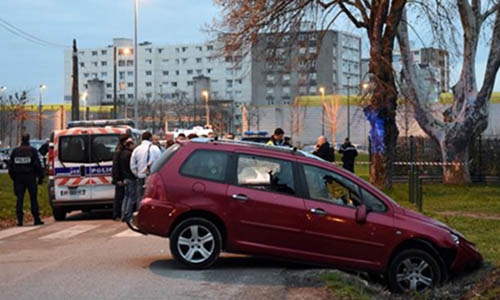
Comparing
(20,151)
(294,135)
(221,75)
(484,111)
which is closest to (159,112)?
(294,135)

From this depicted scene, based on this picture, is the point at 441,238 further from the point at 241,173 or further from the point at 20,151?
the point at 20,151

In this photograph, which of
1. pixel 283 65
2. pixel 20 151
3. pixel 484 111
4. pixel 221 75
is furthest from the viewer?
pixel 221 75

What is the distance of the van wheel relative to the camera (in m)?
17.8

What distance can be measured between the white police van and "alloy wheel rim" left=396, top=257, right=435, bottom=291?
9.61 meters

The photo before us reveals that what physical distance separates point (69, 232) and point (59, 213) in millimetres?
3152

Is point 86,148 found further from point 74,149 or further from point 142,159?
point 142,159

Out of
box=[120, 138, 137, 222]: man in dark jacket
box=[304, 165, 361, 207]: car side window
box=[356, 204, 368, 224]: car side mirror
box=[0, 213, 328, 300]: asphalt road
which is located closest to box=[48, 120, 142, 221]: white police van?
box=[120, 138, 137, 222]: man in dark jacket

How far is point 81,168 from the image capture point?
17625 mm

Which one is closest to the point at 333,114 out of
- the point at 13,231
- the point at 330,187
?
the point at 13,231

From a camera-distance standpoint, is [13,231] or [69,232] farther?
[13,231]

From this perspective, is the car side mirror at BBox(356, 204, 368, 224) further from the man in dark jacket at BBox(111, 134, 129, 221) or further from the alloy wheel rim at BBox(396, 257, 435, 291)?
the man in dark jacket at BBox(111, 134, 129, 221)

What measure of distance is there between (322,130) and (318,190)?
7116 cm

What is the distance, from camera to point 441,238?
955cm

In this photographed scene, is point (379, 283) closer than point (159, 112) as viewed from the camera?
Yes
